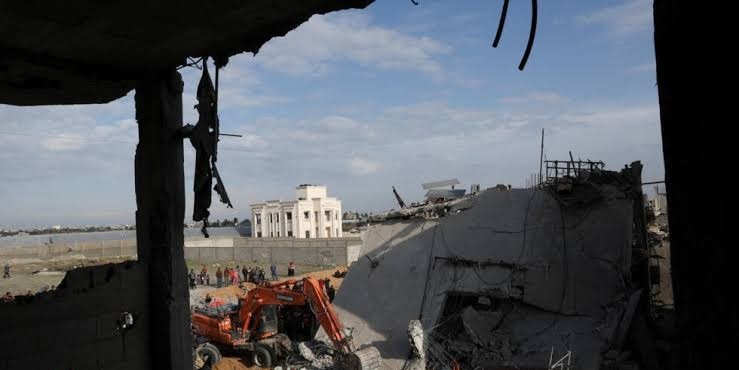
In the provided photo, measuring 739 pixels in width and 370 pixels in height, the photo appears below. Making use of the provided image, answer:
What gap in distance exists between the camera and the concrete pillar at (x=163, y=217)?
16.5ft

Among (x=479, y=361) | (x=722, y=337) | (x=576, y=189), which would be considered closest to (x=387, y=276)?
(x=479, y=361)

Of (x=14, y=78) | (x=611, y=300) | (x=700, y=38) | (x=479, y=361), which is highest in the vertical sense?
(x=14, y=78)

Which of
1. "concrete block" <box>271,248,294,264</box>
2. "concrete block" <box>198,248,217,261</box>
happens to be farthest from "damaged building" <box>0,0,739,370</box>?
"concrete block" <box>198,248,217,261</box>

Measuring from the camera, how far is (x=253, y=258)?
41.9m

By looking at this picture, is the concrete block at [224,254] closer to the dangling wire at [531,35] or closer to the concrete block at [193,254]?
the concrete block at [193,254]

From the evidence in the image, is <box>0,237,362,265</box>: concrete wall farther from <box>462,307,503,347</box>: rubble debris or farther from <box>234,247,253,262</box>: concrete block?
<box>462,307,503,347</box>: rubble debris

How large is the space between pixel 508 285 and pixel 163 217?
38.3 ft

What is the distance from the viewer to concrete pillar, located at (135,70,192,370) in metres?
5.02

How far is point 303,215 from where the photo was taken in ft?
202

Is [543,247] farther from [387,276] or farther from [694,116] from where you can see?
[694,116]

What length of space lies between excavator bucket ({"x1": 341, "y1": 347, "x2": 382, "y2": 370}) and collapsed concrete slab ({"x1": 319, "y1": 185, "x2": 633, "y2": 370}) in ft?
3.81

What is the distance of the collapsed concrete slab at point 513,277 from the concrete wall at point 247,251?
1856 centimetres

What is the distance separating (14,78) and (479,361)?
11.8 meters

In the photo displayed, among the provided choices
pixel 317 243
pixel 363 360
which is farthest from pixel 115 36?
pixel 317 243
